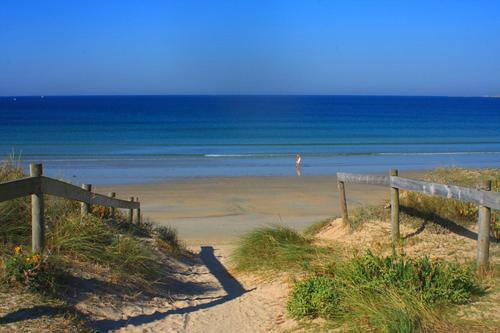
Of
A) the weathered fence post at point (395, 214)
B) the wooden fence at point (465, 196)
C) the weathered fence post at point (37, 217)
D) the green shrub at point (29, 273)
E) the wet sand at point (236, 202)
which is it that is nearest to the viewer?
the green shrub at point (29, 273)

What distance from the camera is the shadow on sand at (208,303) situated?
5902mm

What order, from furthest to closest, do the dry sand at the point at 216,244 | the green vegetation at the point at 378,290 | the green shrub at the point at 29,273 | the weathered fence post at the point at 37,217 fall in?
the dry sand at the point at 216,244, the weathered fence post at the point at 37,217, the green shrub at the point at 29,273, the green vegetation at the point at 378,290

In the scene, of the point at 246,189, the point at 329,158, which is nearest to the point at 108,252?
the point at 246,189

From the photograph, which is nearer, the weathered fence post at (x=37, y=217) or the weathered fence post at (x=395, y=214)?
the weathered fence post at (x=37, y=217)

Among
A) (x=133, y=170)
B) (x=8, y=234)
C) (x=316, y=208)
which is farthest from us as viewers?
(x=133, y=170)

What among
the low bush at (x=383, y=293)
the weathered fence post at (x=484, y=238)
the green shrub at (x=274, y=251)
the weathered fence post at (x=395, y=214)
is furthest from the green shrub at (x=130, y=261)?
the weathered fence post at (x=484, y=238)

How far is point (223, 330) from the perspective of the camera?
6375 millimetres

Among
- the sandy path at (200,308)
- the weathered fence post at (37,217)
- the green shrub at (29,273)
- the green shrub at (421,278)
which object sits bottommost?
the sandy path at (200,308)

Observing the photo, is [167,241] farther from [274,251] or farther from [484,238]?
[484,238]

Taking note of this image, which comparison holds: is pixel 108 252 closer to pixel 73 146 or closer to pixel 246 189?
pixel 246 189

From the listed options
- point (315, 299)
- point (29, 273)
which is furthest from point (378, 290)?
point (29, 273)

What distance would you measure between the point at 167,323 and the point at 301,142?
154 ft

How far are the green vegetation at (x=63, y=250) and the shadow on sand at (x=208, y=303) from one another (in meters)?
0.64

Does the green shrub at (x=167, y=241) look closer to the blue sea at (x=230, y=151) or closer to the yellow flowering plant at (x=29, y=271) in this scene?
the yellow flowering plant at (x=29, y=271)
